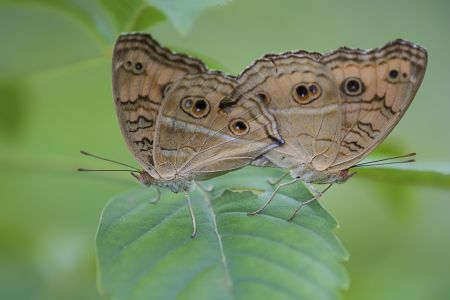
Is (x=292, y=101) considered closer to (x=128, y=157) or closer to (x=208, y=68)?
(x=208, y=68)

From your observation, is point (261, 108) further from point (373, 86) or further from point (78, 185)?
point (78, 185)

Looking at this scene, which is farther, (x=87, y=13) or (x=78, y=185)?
(x=78, y=185)

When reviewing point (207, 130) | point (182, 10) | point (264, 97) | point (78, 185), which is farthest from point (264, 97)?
point (78, 185)

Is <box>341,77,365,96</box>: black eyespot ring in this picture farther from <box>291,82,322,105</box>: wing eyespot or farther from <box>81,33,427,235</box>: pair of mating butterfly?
<box>291,82,322,105</box>: wing eyespot

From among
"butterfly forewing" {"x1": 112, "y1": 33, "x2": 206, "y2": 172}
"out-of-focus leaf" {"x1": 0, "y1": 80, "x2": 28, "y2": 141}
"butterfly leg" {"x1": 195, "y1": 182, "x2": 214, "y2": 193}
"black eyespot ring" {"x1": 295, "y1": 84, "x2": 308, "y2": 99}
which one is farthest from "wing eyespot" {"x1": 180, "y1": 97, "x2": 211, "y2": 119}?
"out-of-focus leaf" {"x1": 0, "y1": 80, "x2": 28, "y2": 141}

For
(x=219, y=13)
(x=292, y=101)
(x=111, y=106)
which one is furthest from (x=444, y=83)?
(x=292, y=101)
